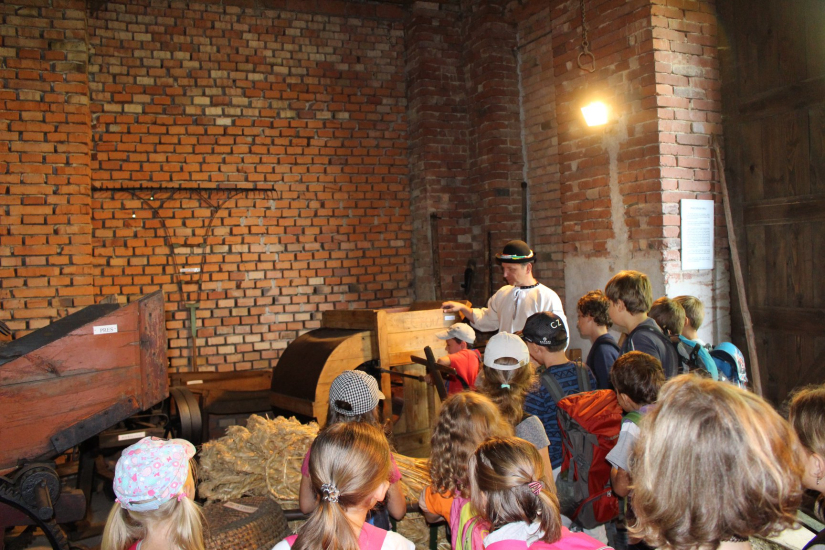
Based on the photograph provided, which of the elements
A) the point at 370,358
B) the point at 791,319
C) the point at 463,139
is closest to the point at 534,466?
the point at 370,358

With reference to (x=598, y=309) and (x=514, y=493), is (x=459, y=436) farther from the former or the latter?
(x=598, y=309)

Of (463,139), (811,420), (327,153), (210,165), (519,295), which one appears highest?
(463,139)

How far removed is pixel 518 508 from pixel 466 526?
1.01 feet

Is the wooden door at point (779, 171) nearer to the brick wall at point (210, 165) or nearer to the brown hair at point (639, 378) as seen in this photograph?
the brown hair at point (639, 378)

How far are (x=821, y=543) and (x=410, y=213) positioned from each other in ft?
20.8

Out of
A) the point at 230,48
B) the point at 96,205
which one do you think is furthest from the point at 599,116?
the point at 96,205

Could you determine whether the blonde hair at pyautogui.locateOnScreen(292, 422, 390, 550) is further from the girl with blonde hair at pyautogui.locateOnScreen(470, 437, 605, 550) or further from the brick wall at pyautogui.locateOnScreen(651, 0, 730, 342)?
Answer: the brick wall at pyautogui.locateOnScreen(651, 0, 730, 342)

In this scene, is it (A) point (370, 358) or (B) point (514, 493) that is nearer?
(B) point (514, 493)

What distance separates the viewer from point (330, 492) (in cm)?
181

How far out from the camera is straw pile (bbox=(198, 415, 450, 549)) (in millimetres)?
3224

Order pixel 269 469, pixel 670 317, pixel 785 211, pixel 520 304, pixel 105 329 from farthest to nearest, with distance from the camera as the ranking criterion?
pixel 520 304 < pixel 785 211 < pixel 670 317 < pixel 105 329 < pixel 269 469

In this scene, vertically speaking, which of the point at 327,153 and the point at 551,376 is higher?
the point at 327,153

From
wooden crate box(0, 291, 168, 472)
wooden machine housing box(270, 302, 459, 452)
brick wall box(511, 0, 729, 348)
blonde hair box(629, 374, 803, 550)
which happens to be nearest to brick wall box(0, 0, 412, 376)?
wooden machine housing box(270, 302, 459, 452)

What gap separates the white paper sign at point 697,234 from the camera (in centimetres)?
492
